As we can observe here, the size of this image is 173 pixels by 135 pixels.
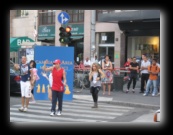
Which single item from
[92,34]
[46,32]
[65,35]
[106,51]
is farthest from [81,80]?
[46,32]

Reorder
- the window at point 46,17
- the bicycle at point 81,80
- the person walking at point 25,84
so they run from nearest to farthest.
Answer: the person walking at point 25,84 → the bicycle at point 81,80 → the window at point 46,17

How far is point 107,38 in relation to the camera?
28750mm

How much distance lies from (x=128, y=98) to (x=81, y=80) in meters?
3.88

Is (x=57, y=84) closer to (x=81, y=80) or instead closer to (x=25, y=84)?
(x=25, y=84)

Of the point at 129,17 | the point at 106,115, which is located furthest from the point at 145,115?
the point at 129,17

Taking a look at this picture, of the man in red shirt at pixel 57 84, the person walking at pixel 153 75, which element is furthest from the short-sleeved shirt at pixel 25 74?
the person walking at pixel 153 75

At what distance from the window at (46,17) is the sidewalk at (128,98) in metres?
15.1

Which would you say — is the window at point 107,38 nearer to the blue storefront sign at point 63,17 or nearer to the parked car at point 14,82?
the blue storefront sign at point 63,17

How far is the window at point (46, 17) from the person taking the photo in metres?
33.3

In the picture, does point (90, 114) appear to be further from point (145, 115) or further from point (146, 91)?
point (146, 91)

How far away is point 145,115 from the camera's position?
12.7 metres

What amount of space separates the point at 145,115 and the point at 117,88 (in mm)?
6933

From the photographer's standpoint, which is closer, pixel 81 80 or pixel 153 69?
pixel 153 69

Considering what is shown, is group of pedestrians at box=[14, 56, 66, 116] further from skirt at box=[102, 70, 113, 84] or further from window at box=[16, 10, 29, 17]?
window at box=[16, 10, 29, 17]
